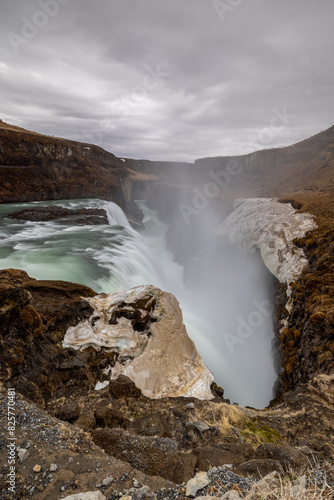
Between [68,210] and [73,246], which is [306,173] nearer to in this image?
[68,210]

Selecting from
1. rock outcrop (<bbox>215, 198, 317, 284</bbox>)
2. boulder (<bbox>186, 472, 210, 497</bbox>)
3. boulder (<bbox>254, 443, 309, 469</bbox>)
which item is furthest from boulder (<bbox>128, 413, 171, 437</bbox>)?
rock outcrop (<bbox>215, 198, 317, 284</bbox>)

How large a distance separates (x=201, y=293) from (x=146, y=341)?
1951 cm

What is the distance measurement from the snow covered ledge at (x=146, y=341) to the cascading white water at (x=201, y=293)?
2941 mm

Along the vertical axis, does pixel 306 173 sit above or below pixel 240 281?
above

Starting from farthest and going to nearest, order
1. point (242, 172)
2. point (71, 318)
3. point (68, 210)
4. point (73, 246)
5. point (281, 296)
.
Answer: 1. point (242, 172)
2. point (68, 210)
3. point (73, 246)
4. point (281, 296)
5. point (71, 318)

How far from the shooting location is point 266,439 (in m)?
4.68

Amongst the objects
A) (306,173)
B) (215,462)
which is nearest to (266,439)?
(215,462)

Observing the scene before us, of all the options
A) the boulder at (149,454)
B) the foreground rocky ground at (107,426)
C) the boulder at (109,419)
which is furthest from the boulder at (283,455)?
the boulder at (109,419)

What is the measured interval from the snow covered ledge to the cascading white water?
294 centimetres

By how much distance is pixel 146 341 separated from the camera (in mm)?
7340

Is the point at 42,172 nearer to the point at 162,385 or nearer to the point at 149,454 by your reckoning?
the point at 162,385

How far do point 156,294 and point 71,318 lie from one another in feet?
10.4

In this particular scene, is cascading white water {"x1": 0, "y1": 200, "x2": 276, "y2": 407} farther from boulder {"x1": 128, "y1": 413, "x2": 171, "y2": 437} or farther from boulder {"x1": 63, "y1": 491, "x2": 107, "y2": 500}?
boulder {"x1": 63, "y1": 491, "x2": 107, "y2": 500}

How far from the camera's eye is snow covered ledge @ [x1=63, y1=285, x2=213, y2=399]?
6.31 meters
